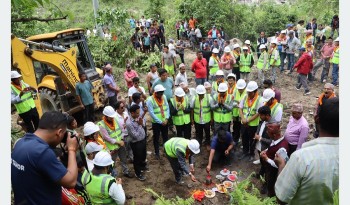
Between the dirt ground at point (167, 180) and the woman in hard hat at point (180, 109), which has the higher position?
the woman in hard hat at point (180, 109)

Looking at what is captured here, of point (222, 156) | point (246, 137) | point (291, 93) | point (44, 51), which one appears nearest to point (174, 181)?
point (222, 156)

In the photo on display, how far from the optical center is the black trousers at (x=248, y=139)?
6812 millimetres

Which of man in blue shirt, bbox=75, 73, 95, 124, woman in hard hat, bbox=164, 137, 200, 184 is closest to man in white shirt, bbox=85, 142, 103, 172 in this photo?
woman in hard hat, bbox=164, 137, 200, 184

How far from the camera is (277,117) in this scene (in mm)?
6160

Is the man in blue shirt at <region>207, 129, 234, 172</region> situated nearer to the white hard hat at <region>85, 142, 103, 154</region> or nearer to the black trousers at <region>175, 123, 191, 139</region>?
the black trousers at <region>175, 123, 191, 139</region>

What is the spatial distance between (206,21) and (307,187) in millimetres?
16822

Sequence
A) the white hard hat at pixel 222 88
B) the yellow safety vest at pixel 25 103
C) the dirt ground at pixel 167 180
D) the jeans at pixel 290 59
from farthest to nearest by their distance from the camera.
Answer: the jeans at pixel 290 59 < the white hard hat at pixel 222 88 < the yellow safety vest at pixel 25 103 < the dirt ground at pixel 167 180

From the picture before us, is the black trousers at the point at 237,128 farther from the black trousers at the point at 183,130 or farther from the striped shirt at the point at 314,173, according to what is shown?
the striped shirt at the point at 314,173

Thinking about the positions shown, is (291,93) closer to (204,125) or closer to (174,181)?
(204,125)

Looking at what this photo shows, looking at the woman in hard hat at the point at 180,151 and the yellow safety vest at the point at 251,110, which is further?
the yellow safety vest at the point at 251,110

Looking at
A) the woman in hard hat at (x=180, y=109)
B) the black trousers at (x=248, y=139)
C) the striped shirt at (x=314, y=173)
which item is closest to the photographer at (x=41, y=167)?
the striped shirt at (x=314, y=173)

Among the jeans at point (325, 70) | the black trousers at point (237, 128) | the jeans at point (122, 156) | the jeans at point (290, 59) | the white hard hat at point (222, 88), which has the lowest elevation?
the jeans at point (122, 156)

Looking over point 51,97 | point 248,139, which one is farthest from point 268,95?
point 51,97

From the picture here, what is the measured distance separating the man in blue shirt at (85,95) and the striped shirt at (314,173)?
20.7ft
